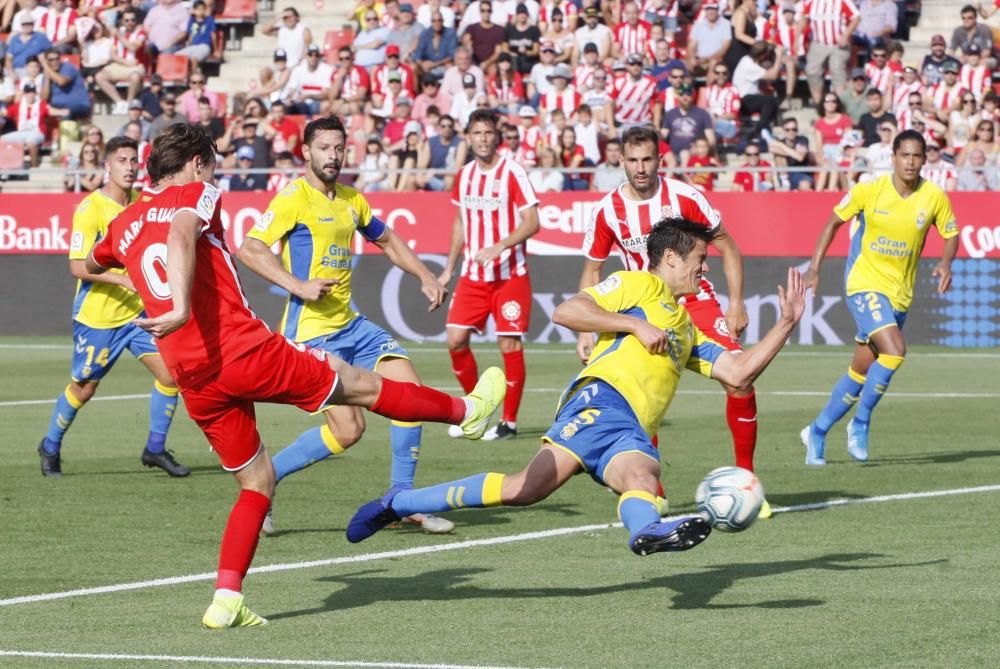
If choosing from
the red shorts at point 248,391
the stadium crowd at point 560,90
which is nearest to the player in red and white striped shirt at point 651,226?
the red shorts at point 248,391

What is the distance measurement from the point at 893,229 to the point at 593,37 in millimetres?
14795

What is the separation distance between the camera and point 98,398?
17844 mm

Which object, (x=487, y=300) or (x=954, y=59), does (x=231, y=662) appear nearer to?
(x=487, y=300)

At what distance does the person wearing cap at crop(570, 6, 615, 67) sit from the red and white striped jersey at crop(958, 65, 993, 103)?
549 centimetres

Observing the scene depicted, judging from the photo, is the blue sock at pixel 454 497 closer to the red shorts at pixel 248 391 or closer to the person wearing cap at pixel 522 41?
the red shorts at pixel 248 391

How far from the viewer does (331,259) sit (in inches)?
394

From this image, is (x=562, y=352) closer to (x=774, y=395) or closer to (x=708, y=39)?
(x=774, y=395)

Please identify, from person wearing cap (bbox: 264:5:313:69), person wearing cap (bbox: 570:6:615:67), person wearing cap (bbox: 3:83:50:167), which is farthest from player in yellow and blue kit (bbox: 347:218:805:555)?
person wearing cap (bbox: 3:83:50:167)

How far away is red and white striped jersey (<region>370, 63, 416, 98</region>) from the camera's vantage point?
27.7 m

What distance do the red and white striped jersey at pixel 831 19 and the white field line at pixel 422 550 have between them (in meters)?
15.8

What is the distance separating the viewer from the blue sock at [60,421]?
40.1 feet

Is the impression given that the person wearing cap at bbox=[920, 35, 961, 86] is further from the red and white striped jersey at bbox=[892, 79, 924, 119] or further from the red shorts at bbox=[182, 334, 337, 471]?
the red shorts at bbox=[182, 334, 337, 471]

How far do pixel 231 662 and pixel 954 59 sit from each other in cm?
2088

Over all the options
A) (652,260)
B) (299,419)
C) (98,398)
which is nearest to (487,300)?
(299,419)
